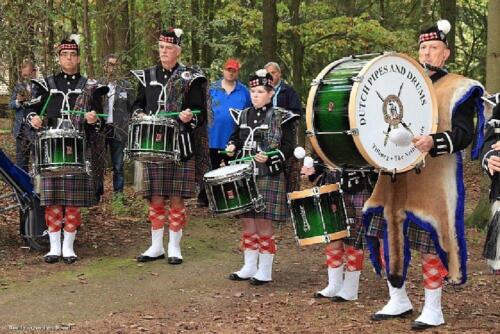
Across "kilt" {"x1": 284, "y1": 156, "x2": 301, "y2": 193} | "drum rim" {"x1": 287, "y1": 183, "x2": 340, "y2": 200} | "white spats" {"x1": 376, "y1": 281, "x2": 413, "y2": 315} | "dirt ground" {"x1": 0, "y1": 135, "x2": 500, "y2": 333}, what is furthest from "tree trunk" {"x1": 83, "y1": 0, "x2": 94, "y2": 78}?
"white spats" {"x1": 376, "y1": 281, "x2": 413, "y2": 315}

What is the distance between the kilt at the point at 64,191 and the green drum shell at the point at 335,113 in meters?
2.97

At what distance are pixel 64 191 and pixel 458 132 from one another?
12.7 feet

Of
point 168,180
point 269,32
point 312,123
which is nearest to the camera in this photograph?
point 312,123

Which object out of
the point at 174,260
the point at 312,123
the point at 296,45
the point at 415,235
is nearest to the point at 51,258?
the point at 174,260

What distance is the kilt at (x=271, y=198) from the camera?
21.1ft

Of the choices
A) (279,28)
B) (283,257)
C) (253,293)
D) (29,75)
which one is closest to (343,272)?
(253,293)

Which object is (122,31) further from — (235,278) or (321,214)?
(321,214)

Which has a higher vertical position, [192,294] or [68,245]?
[68,245]

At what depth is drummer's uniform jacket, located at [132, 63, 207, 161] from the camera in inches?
275

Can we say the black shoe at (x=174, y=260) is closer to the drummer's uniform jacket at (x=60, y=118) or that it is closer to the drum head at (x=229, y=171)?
the drummer's uniform jacket at (x=60, y=118)

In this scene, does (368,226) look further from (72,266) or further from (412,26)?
(412,26)

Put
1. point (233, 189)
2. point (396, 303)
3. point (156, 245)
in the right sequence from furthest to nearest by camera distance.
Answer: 1. point (156, 245)
2. point (233, 189)
3. point (396, 303)

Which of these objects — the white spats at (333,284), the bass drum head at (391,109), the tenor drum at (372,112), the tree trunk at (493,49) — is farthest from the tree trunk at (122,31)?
the bass drum head at (391,109)

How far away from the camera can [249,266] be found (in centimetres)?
664
